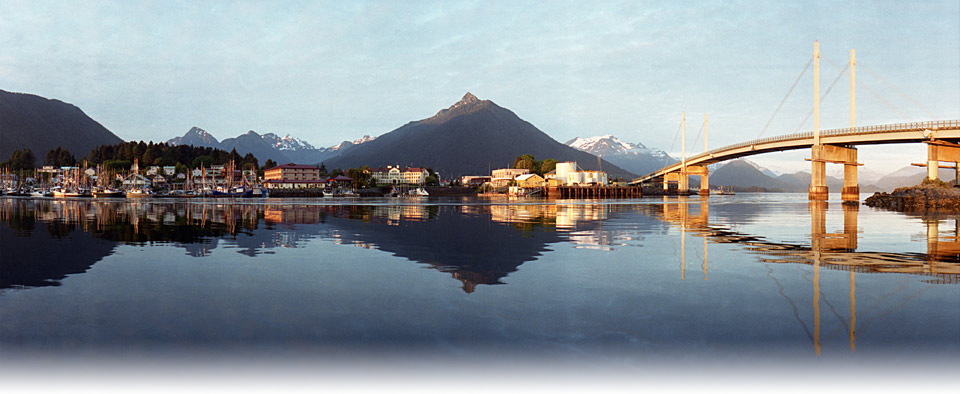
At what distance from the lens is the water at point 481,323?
4.34 m

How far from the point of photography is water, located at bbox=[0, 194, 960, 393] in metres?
4.34

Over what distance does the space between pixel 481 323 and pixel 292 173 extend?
642 ft

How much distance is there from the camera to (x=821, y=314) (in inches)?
249

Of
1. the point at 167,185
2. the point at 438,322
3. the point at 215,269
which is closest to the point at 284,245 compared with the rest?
the point at 215,269

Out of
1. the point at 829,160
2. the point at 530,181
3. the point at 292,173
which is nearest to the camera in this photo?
the point at 829,160

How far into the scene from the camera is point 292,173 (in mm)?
187875

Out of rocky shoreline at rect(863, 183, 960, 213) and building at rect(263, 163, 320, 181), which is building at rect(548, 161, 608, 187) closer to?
building at rect(263, 163, 320, 181)

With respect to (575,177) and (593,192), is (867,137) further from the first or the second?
(575,177)

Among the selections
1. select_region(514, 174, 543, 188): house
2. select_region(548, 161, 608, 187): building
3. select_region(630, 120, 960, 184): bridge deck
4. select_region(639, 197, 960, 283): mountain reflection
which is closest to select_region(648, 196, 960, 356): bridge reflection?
select_region(639, 197, 960, 283): mountain reflection

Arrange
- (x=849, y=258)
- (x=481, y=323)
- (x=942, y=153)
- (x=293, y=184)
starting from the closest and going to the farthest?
(x=481, y=323) → (x=849, y=258) → (x=942, y=153) → (x=293, y=184)

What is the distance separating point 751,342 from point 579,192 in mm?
130682

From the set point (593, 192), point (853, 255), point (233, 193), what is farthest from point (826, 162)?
point (233, 193)

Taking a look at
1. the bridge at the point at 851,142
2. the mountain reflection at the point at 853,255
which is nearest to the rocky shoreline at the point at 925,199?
→ the bridge at the point at 851,142

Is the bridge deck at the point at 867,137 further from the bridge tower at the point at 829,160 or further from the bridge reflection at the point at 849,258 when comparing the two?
the bridge reflection at the point at 849,258
